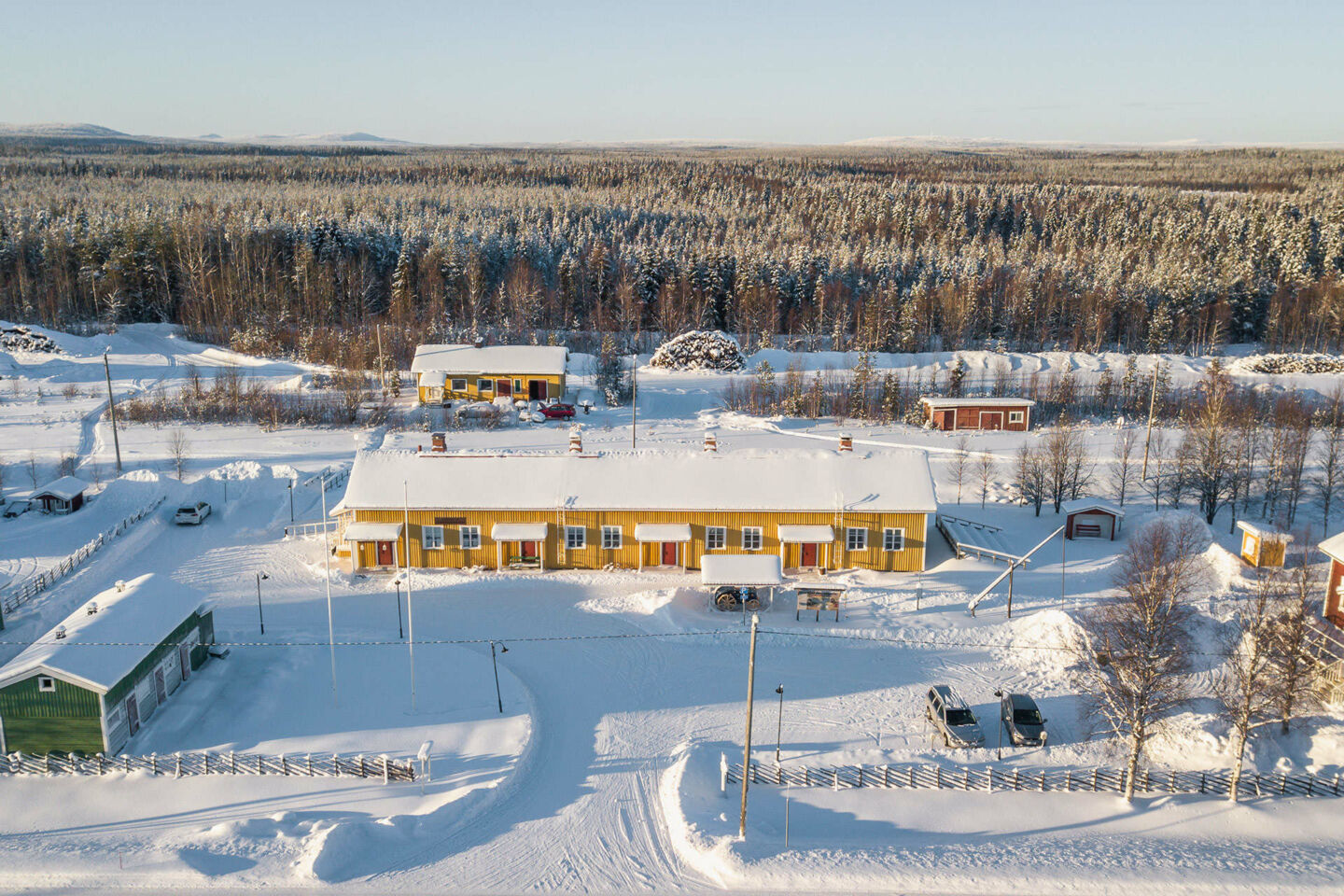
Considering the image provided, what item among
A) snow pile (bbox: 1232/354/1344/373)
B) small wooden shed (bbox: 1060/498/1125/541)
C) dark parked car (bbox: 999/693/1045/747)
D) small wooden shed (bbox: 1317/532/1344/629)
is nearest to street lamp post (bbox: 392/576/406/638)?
dark parked car (bbox: 999/693/1045/747)

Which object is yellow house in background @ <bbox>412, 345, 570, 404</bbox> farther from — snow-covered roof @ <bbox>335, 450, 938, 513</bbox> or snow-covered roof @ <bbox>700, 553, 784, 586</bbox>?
snow-covered roof @ <bbox>700, 553, 784, 586</bbox>

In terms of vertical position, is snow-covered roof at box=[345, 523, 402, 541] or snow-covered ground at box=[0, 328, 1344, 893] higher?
snow-covered roof at box=[345, 523, 402, 541]

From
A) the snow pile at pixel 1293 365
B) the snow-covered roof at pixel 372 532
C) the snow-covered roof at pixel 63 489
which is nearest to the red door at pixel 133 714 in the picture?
the snow-covered roof at pixel 372 532

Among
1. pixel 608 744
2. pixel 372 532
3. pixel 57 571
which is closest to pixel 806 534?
pixel 608 744

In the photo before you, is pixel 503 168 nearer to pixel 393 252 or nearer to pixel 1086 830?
pixel 393 252

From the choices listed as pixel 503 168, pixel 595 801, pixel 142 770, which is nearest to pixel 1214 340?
pixel 595 801

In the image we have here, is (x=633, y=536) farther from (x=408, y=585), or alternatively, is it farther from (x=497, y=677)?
(x=497, y=677)
